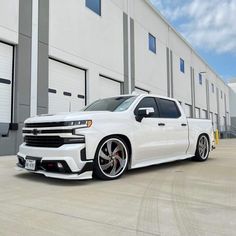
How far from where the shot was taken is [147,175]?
20.5ft

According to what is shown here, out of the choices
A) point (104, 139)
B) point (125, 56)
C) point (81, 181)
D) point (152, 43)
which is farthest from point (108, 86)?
point (81, 181)

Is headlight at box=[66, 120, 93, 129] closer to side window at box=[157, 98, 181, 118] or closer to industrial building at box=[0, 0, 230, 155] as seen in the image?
side window at box=[157, 98, 181, 118]

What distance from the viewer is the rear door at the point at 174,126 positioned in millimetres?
7097

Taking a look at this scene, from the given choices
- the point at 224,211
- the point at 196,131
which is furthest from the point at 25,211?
the point at 196,131

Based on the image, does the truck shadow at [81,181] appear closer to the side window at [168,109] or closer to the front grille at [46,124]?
the front grille at [46,124]

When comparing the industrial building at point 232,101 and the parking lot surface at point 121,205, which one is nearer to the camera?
the parking lot surface at point 121,205

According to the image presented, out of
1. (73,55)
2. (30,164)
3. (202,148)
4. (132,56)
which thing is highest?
(132,56)

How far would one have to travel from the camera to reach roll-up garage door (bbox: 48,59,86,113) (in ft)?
40.8

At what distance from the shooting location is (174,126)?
23.9 ft

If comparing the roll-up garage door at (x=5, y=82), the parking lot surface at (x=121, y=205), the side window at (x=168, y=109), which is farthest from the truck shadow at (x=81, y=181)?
the roll-up garage door at (x=5, y=82)

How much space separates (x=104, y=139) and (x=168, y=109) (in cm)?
242

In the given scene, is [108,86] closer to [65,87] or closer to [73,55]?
[73,55]

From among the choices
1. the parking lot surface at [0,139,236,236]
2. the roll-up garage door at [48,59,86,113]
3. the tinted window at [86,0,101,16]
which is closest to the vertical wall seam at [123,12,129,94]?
the tinted window at [86,0,101,16]

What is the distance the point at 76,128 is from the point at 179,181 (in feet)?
6.91
